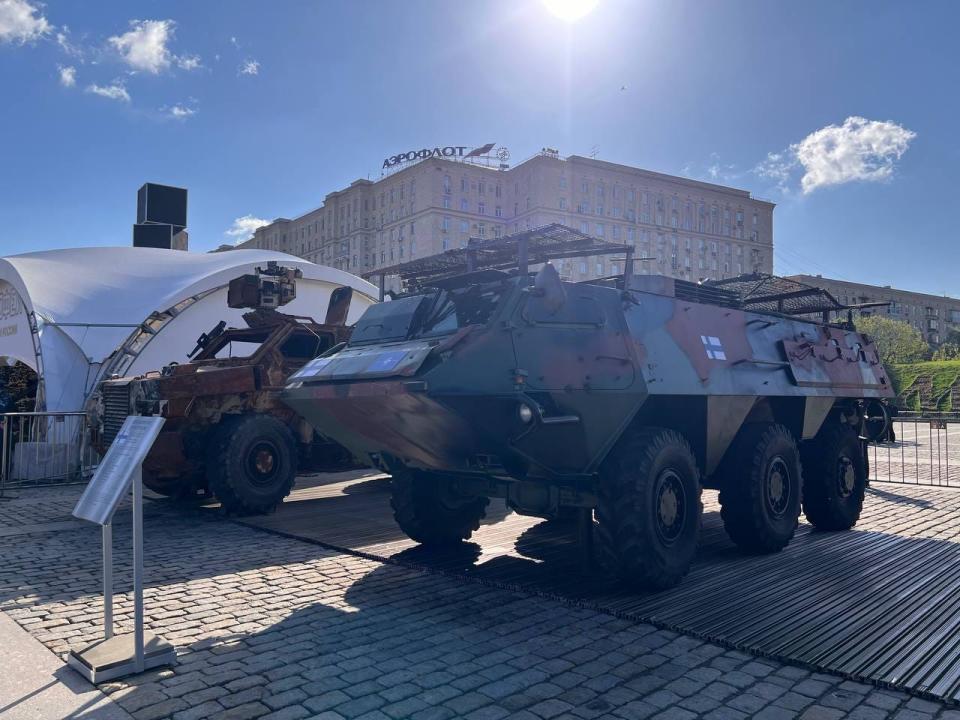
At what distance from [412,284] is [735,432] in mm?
2925

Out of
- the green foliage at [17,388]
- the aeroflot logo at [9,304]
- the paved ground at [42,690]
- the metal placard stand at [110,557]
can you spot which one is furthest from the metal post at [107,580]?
the aeroflot logo at [9,304]

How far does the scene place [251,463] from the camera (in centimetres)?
847

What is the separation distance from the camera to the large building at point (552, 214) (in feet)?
224

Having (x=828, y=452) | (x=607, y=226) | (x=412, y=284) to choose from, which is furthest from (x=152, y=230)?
(x=607, y=226)

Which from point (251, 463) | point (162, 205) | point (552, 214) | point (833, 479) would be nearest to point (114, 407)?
point (251, 463)

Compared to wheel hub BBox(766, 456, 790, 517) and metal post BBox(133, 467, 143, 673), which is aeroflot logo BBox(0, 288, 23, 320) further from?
wheel hub BBox(766, 456, 790, 517)

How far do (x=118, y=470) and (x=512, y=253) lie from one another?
3686 millimetres

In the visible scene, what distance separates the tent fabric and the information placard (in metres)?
10.9

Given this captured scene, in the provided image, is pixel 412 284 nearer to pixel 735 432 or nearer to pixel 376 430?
pixel 376 430

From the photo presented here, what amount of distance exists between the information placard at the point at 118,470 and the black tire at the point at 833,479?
604cm

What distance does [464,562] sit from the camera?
616 centimetres

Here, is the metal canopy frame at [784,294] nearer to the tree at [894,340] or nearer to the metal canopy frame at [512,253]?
the metal canopy frame at [512,253]

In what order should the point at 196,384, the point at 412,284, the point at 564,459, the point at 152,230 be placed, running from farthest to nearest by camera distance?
the point at 152,230 → the point at 196,384 → the point at 412,284 → the point at 564,459

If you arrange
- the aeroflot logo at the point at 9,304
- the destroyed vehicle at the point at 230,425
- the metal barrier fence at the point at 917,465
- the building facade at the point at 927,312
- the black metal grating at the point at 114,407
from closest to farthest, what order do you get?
the destroyed vehicle at the point at 230,425
the black metal grating at the point at 114,407
the metal barrier fence at the point at 917,465
the aeroflot logo at the point at 9,304
the building facade at the point at 927,312
